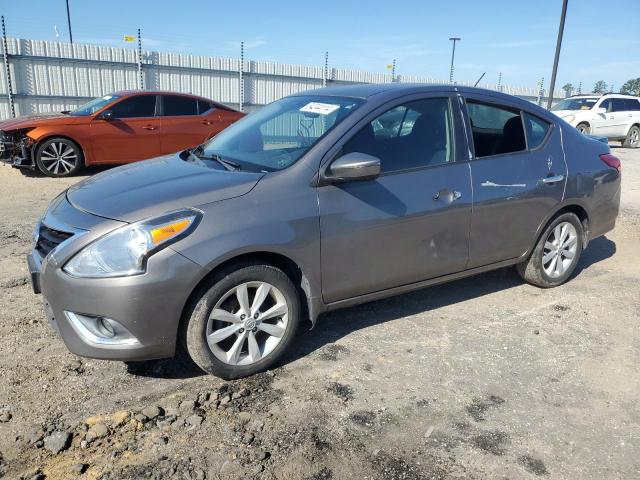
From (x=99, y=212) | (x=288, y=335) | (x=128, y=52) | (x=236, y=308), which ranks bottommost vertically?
(x=288, y=335)

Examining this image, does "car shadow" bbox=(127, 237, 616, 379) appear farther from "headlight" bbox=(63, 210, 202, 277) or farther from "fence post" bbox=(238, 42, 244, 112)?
"fence post" bbox=(238, 42, 244, 112)

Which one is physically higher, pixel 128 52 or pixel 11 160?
pixel 128 52

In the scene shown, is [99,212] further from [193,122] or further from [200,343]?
[193,122]

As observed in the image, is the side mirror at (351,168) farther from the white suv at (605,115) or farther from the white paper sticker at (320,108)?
the white suv at (605,115)

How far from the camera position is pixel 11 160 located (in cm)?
930

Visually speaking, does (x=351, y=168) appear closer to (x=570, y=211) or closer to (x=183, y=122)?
(x=570, y=211)

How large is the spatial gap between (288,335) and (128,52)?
1493 cm

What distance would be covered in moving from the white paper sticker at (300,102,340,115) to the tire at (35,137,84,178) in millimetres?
6921

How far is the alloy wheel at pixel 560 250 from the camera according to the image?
468 centimetres

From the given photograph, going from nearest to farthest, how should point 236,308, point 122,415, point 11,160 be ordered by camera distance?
point 122,415
point 236,308
point 11,160

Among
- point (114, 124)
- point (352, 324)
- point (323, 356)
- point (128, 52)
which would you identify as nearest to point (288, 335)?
point (323, 356)

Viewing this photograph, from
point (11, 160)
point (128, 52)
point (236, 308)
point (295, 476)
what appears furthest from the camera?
point (128, 52)

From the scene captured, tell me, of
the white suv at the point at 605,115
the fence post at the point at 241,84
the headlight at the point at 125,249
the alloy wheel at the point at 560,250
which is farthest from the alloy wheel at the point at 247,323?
the white suv at the point at 605,115

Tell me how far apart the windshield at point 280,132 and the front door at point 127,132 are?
246 inches
